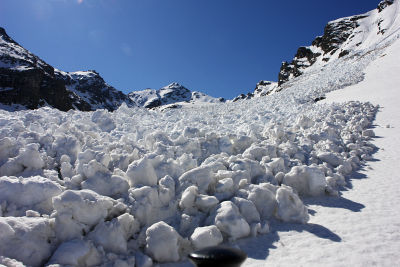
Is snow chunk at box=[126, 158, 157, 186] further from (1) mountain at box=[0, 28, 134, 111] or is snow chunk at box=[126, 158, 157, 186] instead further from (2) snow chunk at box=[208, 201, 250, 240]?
(1) mountain at box=[0, 28, 134, 111]

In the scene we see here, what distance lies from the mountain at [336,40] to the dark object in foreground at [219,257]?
5772 centimetres

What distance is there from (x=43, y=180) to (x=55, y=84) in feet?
192

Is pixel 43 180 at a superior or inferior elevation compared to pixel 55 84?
inferior

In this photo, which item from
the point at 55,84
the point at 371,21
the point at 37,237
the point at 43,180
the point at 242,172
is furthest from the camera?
the point at 371,21

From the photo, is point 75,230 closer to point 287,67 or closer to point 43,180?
point 43,180

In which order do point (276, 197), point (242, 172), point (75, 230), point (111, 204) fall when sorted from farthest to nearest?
point (242, 172)
point (276, 197)
point (111, 204)
point (75, 230)

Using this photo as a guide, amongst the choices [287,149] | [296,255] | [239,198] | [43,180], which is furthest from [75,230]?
[287,149]

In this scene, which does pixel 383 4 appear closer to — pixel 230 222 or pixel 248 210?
pixel 248 210

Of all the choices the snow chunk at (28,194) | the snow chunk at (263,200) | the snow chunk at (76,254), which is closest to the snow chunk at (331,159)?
the snow chunk at (263,200)

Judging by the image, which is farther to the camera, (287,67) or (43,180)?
(287,67)

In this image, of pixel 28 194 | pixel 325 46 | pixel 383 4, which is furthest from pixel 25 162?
pixel 383 4

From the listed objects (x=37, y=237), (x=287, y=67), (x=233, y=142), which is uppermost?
(x=287, y=67)

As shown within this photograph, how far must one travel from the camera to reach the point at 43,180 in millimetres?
3424

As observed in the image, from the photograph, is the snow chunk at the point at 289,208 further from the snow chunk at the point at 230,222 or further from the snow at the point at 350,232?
the snow chunk at the point at 230,222
